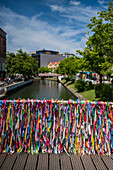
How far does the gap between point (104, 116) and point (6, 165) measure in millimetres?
3292

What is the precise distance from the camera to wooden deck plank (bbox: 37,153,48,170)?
3.85 meters

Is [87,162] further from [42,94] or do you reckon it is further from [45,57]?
[45,57]

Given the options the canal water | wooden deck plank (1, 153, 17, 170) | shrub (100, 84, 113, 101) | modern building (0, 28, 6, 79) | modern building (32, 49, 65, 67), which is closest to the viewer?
wooden deck plank (1, 153, 17, 170)

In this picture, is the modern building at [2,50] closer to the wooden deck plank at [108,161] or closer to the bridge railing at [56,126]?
the bridge railing at [56,126]

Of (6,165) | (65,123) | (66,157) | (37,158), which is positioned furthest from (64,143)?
(6,165)

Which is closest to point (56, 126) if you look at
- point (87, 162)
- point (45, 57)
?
point (87, 162)

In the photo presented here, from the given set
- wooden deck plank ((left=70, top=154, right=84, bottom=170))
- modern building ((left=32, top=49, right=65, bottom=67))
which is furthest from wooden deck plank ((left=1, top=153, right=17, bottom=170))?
modern building ((left=32, top=49, right=65, bottom=67))

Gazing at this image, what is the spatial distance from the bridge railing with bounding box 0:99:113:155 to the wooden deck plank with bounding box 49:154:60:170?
17 centimetres

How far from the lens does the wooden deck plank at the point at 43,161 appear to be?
3854mm

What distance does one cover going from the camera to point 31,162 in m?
4.04

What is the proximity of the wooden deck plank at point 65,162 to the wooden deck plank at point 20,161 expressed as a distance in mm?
1135

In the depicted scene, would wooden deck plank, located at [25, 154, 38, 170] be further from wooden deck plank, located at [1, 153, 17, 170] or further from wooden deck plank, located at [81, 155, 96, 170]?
wooden deck plank, located at [81, 155, 96, 170]

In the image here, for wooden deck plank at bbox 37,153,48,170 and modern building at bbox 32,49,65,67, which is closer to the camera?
wooden deck plank at bbox 37,153,48,170

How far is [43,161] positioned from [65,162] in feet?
2.17
